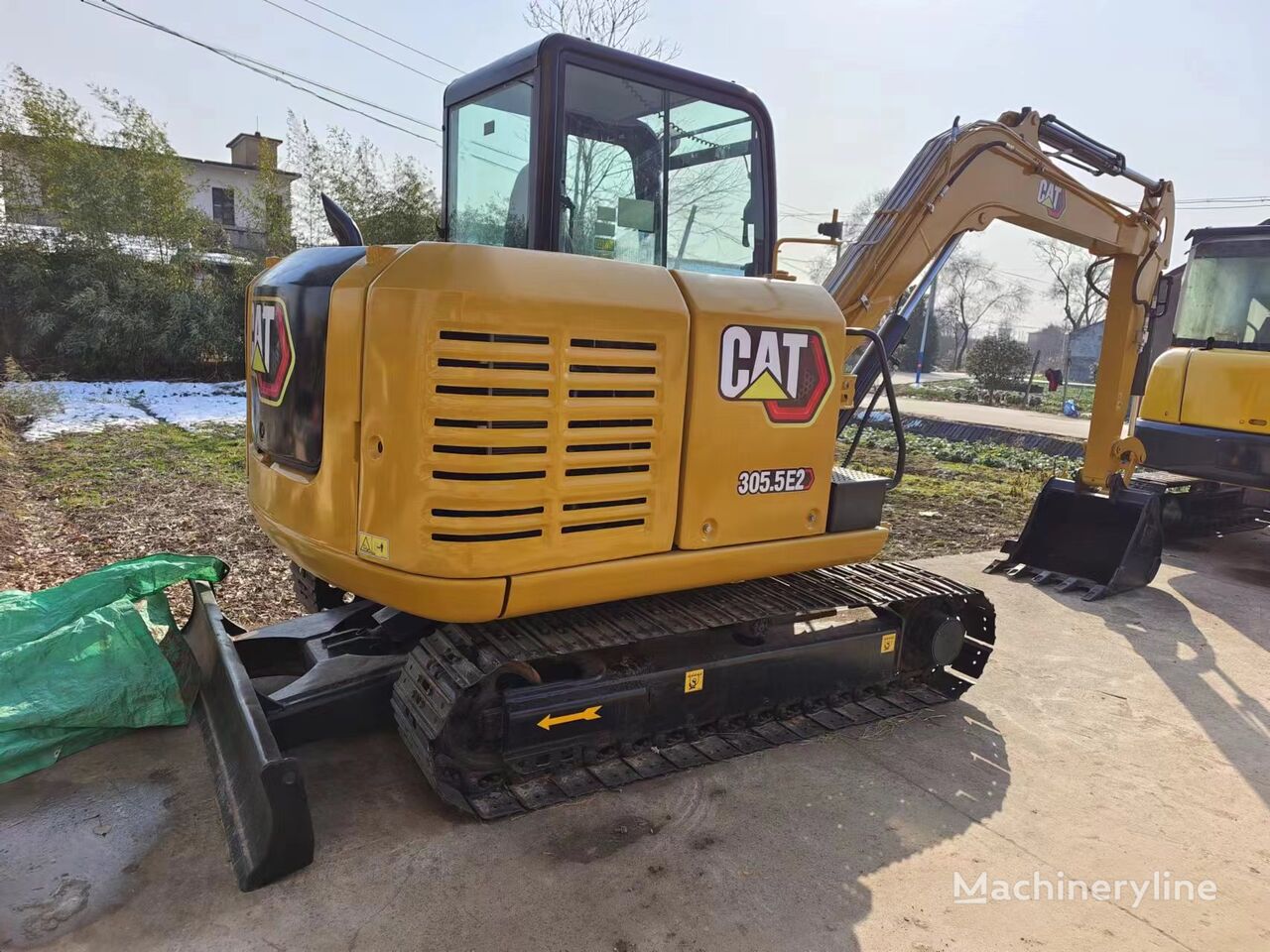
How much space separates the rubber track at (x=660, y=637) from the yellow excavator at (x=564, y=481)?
0.05ft

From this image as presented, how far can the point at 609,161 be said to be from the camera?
10.6ft

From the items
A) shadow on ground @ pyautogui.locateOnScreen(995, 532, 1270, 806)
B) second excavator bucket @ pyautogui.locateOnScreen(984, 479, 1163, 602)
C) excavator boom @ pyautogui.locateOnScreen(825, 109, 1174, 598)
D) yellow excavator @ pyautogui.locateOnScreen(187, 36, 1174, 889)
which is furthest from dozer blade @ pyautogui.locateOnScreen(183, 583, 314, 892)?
second excavator bucket @ pyautogui.locateOnScreen(984, 479, 1163, 602)

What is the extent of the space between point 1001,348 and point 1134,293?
24468mm

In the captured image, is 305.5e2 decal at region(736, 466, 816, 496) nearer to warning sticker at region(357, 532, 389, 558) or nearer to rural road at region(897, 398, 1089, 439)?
warning sticker at region(357, 532, 389, 558)

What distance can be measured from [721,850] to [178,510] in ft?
18.6

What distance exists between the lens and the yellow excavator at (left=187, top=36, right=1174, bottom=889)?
259 cm

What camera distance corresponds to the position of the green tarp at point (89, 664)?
10.2 ft

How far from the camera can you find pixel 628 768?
319 cm

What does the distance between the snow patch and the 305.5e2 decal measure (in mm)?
9944

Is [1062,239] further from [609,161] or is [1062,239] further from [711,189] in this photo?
[609,161]

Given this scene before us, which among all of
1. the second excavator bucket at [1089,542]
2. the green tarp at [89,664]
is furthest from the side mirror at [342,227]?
the second excavator bucket at [1089,542]

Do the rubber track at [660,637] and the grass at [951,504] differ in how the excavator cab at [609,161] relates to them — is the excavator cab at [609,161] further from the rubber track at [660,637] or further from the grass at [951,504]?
the grass at [951,504]

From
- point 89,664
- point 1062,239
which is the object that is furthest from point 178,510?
point 1062,239

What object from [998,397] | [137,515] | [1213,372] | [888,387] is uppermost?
[1213,372]
